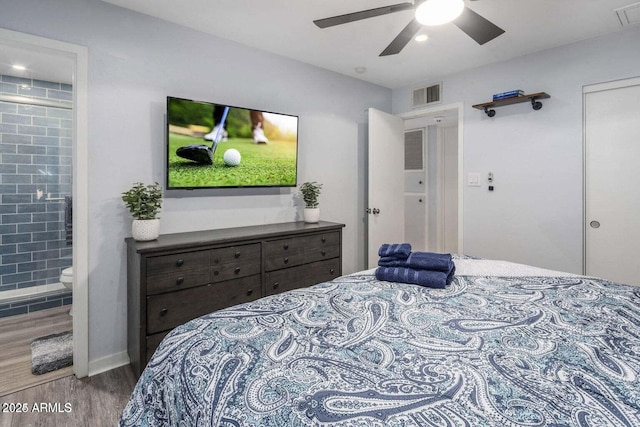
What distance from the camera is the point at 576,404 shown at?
765 millimetres

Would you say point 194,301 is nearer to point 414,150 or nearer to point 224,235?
point 224,235

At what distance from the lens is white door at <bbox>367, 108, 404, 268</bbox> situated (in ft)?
12.5

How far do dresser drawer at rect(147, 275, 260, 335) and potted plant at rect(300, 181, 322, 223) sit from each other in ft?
2.88

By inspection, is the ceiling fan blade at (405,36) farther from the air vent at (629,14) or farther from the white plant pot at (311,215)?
the air vent at (629,14)

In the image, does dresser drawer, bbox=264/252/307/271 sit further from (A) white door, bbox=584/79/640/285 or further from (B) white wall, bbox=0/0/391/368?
(A) white door, bbox=584/79/640/285

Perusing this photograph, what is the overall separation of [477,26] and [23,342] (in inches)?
156

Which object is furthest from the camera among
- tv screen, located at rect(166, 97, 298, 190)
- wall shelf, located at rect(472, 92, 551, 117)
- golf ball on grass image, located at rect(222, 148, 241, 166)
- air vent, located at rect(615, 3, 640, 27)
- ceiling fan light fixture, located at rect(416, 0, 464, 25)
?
wall shelf, located at rect(472, 92, 551, 117)

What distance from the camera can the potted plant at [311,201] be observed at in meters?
3.27

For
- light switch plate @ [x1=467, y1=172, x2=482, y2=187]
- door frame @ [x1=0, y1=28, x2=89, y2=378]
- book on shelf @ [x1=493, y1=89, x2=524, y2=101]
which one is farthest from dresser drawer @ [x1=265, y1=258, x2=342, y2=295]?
book on shelf @ [x1=493, y1=89, x2=524, y2=101]

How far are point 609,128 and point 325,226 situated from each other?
8.09 ft

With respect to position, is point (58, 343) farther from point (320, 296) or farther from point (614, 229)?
point (614, 229)

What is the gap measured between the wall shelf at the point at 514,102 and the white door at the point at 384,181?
93 cm

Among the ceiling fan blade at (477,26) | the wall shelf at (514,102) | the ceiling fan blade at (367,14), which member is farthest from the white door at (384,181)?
the ceiling fan blade at (367,14)

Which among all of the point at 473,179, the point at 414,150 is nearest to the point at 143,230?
the point at 473,179
